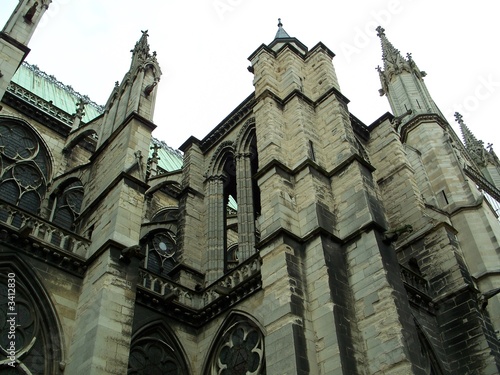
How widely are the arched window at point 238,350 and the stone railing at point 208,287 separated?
636 millimetres

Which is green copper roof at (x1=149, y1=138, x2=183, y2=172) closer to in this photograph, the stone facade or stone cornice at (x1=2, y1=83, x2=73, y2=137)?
stone cornice at (x1=2, y1=83, x2=73, y2=137)

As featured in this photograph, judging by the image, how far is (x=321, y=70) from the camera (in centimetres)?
1528

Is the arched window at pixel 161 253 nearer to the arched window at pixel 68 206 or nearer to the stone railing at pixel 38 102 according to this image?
the arched window at pixel 68 206

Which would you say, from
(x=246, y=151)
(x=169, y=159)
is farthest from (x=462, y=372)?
(x=169, y=159)

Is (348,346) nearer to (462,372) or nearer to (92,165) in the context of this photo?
(462,372)

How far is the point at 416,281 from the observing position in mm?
13227

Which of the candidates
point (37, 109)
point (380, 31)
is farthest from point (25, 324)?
point (380, 31)

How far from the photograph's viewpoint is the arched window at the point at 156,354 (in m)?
11.2

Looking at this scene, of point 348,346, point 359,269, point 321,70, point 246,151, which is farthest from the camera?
point 246,151

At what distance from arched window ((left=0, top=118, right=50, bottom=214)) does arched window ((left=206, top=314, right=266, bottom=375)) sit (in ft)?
21.9

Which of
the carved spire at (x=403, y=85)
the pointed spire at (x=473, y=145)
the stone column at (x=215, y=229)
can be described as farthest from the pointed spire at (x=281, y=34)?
the pointed spire at (x=473, y=145)

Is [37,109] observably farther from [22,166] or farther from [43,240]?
[43,240]

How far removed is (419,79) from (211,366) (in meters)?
17.4

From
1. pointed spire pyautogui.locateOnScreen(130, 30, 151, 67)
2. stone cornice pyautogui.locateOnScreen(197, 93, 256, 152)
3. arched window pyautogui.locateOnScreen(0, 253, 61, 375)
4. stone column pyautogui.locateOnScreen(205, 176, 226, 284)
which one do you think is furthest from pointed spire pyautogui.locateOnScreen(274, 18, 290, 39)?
arched window pyautogui.locateOnScreen(0, 253, 61, 375)
